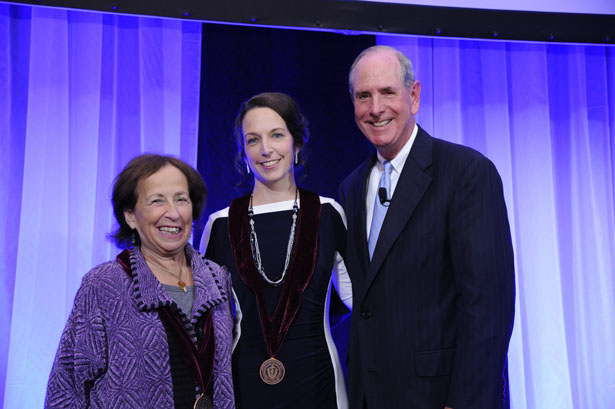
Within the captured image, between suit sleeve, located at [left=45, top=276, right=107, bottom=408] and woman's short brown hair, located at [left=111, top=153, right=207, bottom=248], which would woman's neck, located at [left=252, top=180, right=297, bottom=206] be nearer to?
woman's short brown hair, located at [left=111, top=153, right=207, bottom=248]

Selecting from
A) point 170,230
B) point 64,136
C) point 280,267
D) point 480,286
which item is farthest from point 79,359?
point 64,136

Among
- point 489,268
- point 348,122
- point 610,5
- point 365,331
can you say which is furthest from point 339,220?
point 610,5

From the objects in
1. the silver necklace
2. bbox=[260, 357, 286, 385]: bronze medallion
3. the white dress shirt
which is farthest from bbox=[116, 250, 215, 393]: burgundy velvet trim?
the white dress shirt

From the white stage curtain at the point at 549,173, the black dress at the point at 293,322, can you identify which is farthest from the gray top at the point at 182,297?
the white stage curtain at the point at 549,173

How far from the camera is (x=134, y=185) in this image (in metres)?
1.85

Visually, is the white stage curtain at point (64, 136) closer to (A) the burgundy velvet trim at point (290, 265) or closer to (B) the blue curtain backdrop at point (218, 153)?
(B) the blue curtain backdrop at point (218, 153)

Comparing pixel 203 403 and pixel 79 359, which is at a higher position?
pixel 79 359

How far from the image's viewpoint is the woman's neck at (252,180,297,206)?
2.25 meters

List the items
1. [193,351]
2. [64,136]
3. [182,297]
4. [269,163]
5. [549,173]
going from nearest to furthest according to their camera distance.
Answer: [193,351]
[182,297]
[269,163]
[64,136]
[549,173]

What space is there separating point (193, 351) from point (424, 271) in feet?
2.40

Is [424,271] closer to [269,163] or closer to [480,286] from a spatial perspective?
[480,286]

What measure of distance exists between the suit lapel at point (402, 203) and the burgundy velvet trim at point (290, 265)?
1.16 feet

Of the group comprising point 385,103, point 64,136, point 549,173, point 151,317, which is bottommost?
point 151,317

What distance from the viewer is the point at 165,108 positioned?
3500mm
